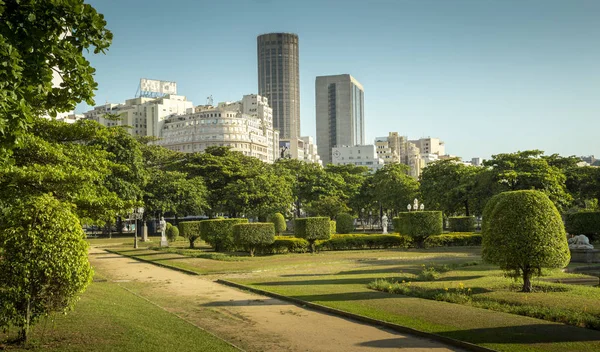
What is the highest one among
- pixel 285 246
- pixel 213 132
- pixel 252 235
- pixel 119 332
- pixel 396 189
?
pixel 213 132

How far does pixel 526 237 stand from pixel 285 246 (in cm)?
2024

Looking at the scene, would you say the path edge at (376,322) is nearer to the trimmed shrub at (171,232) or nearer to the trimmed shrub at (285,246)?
the trimmed shrub at (285,246)

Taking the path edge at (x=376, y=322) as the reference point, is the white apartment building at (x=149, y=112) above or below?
above

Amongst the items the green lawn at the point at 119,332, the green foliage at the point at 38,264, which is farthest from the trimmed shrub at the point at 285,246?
the green foliage at the point at 38,264

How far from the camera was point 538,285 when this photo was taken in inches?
642

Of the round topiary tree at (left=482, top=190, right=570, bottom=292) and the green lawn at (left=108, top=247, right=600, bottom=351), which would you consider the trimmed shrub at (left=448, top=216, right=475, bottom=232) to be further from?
the round topiary tree at (left=482, top=190, right=570, bottom=292)

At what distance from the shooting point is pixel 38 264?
9078mm

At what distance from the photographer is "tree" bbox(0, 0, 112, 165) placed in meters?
6.97

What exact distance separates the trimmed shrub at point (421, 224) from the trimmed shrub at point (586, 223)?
34.6ft

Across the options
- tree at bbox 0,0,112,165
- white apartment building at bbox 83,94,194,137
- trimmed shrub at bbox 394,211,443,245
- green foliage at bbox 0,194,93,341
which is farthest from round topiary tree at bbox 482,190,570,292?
white apartment building at bbox 83,94,194,137

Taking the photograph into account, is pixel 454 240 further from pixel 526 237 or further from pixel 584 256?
pixel 526 237

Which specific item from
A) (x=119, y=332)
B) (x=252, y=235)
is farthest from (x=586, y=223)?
(x=119, y=332)

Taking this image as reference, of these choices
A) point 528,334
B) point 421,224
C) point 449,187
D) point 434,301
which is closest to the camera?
point 528,334

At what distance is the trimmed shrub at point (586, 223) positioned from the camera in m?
38.6
